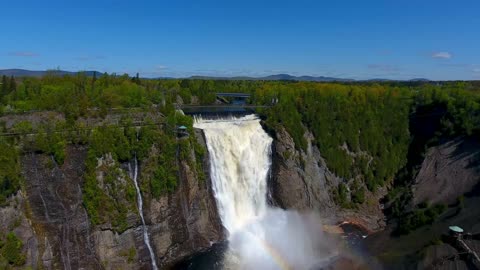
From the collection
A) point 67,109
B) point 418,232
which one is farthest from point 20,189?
point 418,232

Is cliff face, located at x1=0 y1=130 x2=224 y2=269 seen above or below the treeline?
below

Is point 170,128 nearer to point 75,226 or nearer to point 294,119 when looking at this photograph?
point 75,226

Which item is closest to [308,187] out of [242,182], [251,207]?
[251,207]

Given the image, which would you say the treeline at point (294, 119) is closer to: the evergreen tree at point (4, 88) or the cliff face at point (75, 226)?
the evergreen tree at point (4, 88)

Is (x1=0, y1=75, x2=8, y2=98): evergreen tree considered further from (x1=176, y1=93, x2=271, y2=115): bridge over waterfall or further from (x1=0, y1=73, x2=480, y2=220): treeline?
(x1=176, y1=93, x2=271, y2=115): bridge over waterfall

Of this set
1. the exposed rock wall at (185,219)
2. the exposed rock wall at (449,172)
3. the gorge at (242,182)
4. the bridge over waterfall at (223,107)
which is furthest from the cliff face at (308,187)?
the exposed rock wall at (185,219)

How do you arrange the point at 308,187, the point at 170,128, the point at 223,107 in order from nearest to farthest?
the point at 170,128 < the point at 308,187 < the point at 223,107

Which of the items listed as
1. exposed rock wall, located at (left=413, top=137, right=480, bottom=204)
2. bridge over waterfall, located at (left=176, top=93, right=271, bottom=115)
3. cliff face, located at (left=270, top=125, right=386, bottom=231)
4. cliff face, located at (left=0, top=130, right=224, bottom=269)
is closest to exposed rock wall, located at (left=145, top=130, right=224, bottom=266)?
cliff face, located at (left=0, top=130, right=224, bottom=269)
